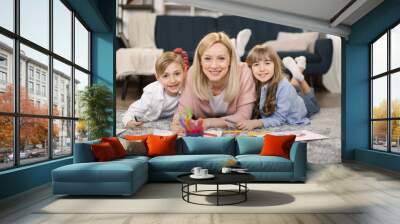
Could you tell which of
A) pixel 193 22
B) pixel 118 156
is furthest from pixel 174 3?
pixel 118 156

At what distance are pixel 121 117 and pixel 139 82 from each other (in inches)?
35.3

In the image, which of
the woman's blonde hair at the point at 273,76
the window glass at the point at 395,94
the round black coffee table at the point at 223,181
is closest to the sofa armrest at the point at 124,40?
the woman's blonde hair at the point at 273,76

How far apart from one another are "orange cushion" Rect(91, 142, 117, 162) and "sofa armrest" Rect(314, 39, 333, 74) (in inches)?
224

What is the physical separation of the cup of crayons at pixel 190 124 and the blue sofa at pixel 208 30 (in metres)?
1.35

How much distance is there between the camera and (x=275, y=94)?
9.38m

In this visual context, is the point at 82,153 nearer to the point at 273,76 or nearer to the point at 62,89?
the point at 62,89

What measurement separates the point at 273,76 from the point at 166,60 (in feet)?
8.15

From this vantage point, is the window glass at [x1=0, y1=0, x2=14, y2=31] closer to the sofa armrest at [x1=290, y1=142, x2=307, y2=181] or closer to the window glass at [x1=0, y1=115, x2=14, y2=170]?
the window glass at [x1=0, y1=115, x2=14, y2=170]

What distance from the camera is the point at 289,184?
20.1 feet

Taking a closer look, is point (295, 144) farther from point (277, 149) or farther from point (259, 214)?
point (259, 214)

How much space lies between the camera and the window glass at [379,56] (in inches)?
348

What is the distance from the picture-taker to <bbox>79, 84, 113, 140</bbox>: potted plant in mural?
7926 mm

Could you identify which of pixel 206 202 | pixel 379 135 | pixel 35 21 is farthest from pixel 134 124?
pixel 379 135

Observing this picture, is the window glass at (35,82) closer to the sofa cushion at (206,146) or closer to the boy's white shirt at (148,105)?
the sofa cushion at (206,146)
